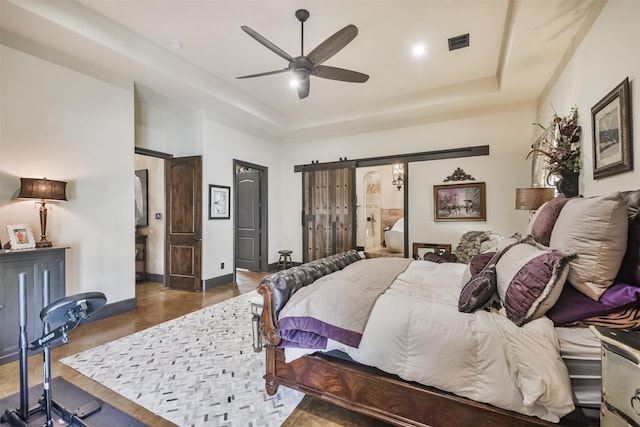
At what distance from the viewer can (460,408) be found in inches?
54.7

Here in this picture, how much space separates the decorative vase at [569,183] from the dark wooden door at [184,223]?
489 cm

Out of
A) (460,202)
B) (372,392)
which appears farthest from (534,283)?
(460,202)

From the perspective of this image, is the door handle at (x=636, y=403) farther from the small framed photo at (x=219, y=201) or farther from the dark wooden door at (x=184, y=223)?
the small framed photo at (x=219, y=201)

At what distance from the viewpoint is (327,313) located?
172cm

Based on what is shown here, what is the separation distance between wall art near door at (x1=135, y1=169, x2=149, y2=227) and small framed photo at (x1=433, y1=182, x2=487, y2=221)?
5.56 m

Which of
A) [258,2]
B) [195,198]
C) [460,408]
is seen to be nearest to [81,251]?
[195,198]

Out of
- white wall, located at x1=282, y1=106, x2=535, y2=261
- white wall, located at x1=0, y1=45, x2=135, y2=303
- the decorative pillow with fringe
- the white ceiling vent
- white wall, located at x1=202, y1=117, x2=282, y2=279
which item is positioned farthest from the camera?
white wall, located at x1=202, y1=117, x2=282, y2=279

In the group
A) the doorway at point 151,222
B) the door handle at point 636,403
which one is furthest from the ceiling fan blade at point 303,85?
the doorway at point 151,222

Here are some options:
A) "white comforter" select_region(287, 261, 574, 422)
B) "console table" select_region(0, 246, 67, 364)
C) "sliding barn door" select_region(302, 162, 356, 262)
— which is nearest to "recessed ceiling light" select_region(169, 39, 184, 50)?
"console table" select_region(0, 246, 67, 364)

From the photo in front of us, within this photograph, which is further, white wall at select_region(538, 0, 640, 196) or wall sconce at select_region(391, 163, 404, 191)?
wall sconce at select_region(391, 163, 404, 191)

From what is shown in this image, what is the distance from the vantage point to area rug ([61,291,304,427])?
1846mm

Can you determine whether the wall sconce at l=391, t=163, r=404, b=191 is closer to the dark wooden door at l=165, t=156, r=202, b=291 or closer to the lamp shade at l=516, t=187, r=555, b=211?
the lamp shade at l=516, t=187, r=555, b=211

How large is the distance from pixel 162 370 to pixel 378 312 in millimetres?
1952

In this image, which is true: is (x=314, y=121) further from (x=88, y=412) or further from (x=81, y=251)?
(x=88, y=412)
